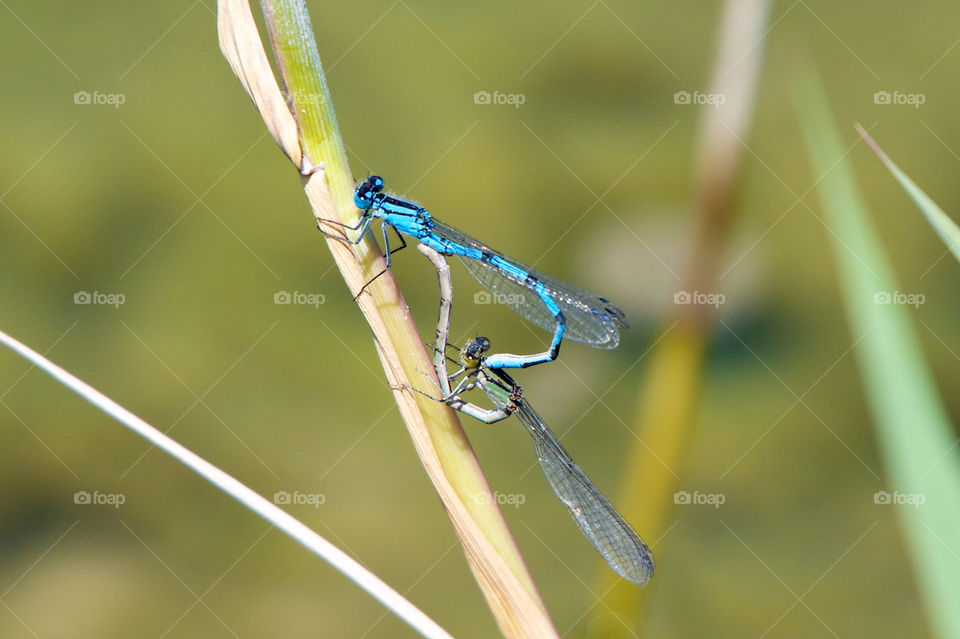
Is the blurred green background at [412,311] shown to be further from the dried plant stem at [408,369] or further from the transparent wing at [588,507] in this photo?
the dried plant stem at [408,369]

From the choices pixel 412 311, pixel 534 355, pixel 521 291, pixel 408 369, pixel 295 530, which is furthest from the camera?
pixel 412 311

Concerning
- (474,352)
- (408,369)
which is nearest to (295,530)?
(408,369)

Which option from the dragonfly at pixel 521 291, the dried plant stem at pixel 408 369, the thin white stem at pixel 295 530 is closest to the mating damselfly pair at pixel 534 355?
the dragonfly at pixel 521 291

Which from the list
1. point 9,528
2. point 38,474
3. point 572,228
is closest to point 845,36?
point 572,228

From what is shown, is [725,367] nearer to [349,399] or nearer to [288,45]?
[349,399]

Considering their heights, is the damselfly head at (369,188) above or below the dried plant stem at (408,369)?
above

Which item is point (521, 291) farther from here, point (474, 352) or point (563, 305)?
point (474, 352)
